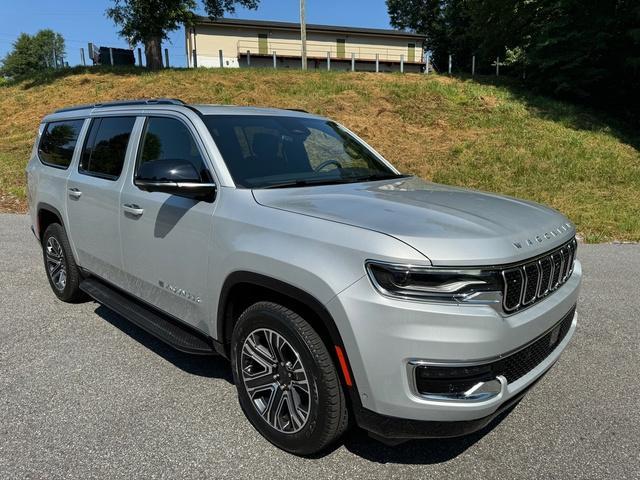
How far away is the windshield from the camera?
3.20 m

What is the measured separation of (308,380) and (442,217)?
105cm

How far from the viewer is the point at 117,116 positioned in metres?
4.13

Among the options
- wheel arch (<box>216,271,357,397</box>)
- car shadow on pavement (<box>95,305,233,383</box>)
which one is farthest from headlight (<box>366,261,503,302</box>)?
car shadow on pavement (<box>95,305,233,383</box>)

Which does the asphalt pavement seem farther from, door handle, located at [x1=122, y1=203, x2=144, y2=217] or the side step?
door handle, located at [x1=122, y1=203, x2=144, y2=217]

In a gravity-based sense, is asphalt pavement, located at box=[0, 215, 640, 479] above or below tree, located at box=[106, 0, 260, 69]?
below

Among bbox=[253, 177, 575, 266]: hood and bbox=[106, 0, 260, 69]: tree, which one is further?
bbox=[106, 0, 260, 69]: tree

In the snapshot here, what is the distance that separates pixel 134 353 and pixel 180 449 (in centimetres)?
136

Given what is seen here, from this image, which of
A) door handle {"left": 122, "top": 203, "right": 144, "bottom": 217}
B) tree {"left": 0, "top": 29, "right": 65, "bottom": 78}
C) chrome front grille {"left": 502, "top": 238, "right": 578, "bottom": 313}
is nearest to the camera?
chrome front grille {"left": 502, "top": 238, "right": 578, "bottom": 313}

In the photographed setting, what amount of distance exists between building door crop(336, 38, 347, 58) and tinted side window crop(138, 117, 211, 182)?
4261 cm

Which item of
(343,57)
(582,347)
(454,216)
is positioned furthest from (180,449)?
(343,57)

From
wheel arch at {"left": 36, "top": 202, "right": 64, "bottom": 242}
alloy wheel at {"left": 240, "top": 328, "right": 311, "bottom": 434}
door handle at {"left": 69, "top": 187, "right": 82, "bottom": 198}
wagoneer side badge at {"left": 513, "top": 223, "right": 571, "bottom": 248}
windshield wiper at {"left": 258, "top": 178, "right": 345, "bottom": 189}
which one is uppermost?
windshield wiper at {"left": 258, "top": 178, "right": 345, "bottom": 189}

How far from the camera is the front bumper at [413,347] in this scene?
7.09 feet

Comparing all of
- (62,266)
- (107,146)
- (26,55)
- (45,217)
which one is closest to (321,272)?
(107,146)

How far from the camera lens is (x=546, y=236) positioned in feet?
8.63
